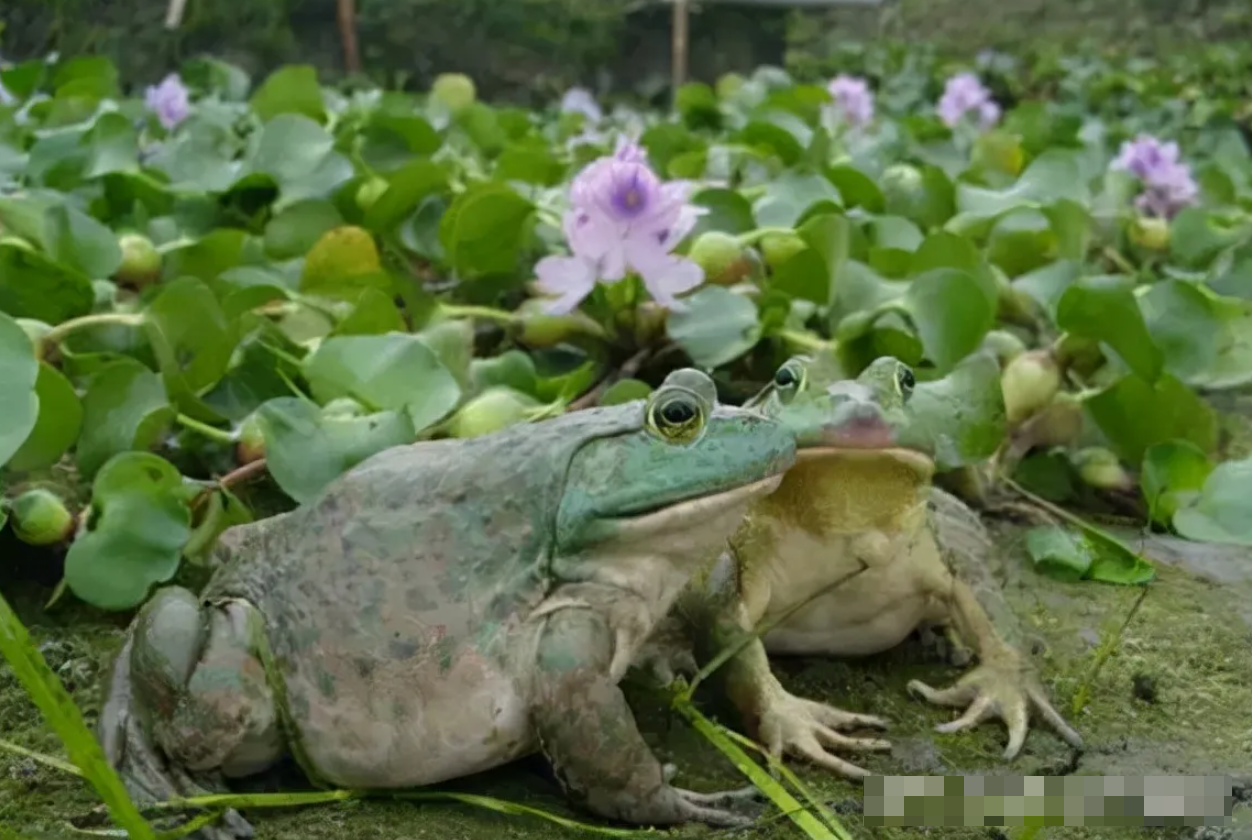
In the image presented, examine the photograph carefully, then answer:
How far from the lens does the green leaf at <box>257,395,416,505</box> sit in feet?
4.23

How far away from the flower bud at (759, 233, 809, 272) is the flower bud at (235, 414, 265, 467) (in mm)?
901

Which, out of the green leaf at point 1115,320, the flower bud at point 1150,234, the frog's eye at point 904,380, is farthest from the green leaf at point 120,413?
the flower bud at point 1150,234

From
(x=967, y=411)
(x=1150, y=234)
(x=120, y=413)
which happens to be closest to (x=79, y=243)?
(x=120, y=413)

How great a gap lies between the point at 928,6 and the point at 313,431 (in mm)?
6042

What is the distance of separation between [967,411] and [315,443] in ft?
2.42

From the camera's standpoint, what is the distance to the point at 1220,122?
15.5 feet

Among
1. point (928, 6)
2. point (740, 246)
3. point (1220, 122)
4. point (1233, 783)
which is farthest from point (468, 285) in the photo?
point (928, 6)

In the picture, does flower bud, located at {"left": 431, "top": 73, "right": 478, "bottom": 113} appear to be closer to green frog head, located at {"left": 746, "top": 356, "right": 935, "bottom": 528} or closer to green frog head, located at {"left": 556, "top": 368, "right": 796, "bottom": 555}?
green frog head, located at {"left": 746, "top": 356, "right": 935, "bottom": 528}

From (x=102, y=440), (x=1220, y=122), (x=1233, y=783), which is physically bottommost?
(x=1220, y=122)

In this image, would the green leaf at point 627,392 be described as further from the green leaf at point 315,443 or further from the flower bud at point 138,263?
the flower bud at point 138,263

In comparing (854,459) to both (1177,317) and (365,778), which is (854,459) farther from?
(1177,317)

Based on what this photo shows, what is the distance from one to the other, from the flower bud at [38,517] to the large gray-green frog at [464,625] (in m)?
0.34

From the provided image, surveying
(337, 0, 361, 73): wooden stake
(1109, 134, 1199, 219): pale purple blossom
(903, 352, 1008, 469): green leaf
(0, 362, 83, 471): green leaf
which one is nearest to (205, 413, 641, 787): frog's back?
(0, 362, 83, 471): green leaf

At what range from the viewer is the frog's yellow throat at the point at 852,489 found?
116 centimetres
